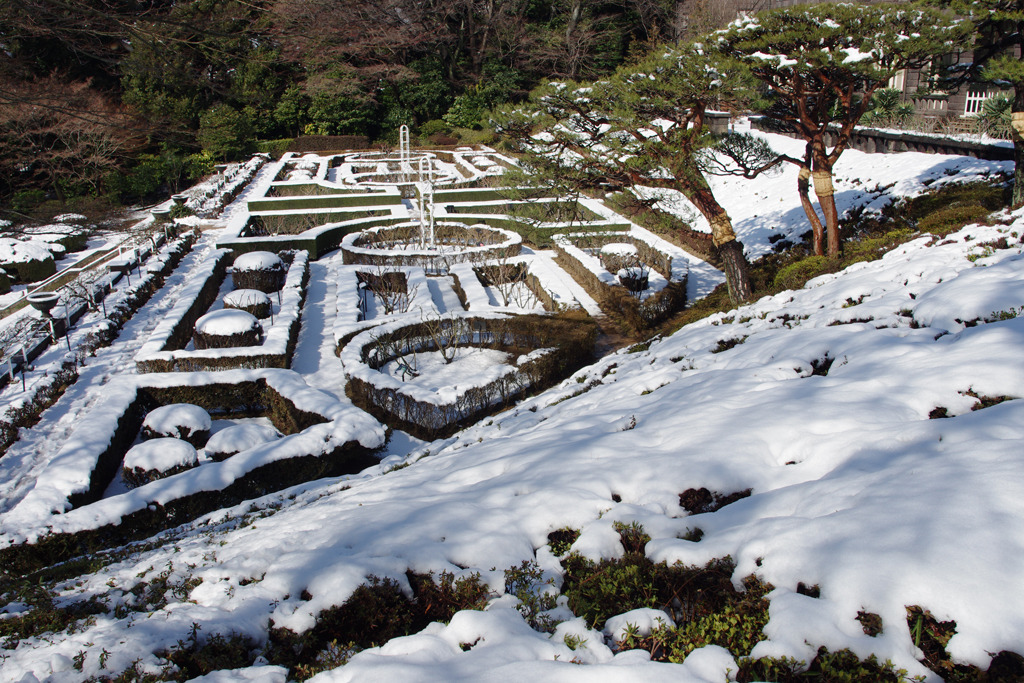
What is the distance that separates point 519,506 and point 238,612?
1668 millimetres

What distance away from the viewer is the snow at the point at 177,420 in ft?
25.8

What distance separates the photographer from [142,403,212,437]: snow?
7852 millimetres

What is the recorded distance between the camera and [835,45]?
352 inches

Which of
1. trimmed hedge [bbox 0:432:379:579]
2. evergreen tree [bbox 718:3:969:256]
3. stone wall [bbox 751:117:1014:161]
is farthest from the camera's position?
stone wall [bbox 751:117:1014:161]

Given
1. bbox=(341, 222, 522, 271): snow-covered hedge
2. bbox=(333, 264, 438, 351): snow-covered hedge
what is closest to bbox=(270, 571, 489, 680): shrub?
bbox=(333, 264, 438, 351): snow-covered hedge

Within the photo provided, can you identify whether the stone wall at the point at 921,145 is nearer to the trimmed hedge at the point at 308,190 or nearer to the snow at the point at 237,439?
the snow at the point at 237,439

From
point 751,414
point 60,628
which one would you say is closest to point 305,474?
point 60,628

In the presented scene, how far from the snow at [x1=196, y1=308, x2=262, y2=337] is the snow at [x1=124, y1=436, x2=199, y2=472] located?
3341 mm

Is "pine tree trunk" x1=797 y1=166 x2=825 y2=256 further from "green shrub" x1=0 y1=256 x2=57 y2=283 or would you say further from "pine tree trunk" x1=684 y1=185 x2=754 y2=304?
"green shrub" x1=0 y1=256 x2=57 y2=283

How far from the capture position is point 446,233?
1828 centimetres

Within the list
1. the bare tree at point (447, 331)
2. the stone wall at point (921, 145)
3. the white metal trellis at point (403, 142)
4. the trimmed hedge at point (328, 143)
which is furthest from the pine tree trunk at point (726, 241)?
the trimmed hedge at point (328, 143)

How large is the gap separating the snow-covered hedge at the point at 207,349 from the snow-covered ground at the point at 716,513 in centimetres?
294

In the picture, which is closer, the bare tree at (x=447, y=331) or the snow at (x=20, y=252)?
the bare tree at (x=447, y=331)

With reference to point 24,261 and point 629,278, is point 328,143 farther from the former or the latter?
point 629,278
